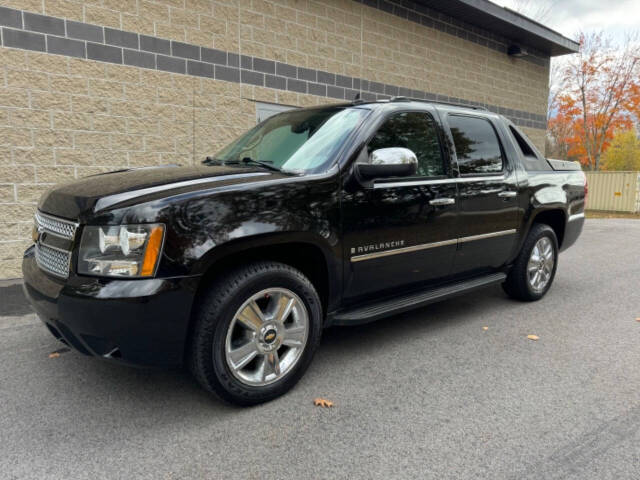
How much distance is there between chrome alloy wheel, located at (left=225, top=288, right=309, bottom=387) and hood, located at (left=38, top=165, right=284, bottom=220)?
73cm

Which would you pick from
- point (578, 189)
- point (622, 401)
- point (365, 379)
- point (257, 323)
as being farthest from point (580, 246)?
point (257, 323)

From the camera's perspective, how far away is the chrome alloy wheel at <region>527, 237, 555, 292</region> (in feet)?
16.1

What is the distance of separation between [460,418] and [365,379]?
71 cm

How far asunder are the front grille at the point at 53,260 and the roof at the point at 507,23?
9.67m

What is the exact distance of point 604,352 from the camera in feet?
12.1

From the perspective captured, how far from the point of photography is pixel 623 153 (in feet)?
129

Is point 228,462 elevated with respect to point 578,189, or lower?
lower

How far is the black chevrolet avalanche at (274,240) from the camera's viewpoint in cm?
244

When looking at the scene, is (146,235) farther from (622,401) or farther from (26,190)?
(26,190)

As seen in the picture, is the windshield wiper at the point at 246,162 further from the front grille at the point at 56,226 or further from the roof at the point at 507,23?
the roof at the point at 507,23

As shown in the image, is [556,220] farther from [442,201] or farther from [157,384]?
[157,384]

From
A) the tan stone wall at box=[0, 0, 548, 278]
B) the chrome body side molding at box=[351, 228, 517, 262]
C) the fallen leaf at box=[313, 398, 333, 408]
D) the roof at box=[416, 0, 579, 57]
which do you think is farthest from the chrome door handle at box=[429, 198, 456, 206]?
the roof at box=[416, 0, 579, 57]

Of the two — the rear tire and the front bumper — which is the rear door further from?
the front bumper

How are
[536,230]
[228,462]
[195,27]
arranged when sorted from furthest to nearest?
[195,27], [536,230], [228,462]
